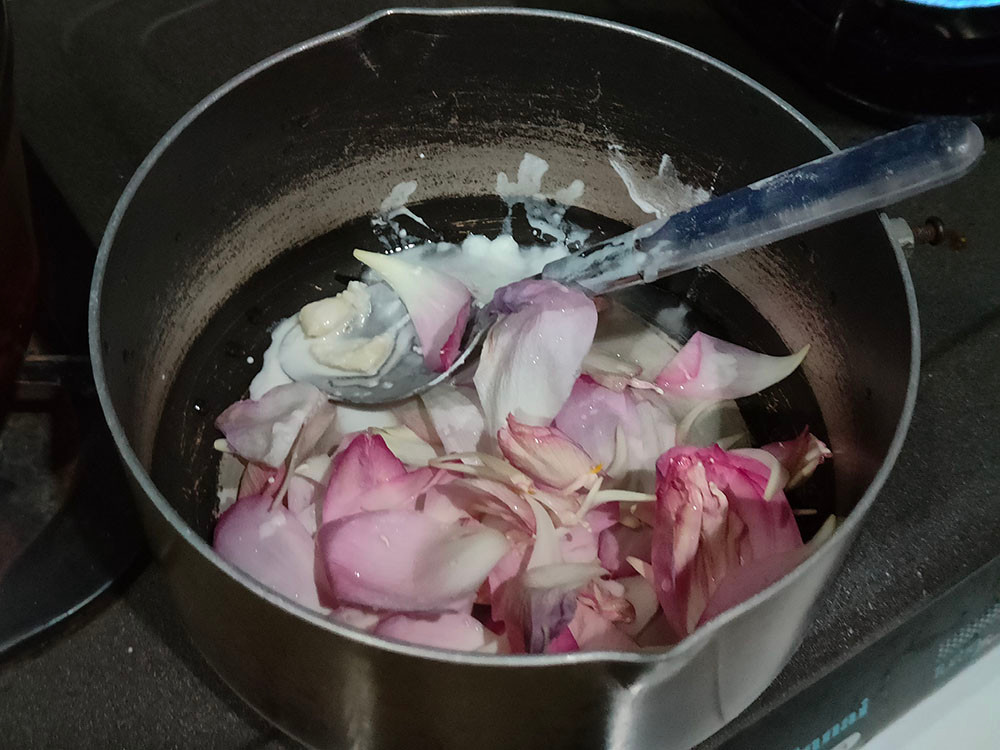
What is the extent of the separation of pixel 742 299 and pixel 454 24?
0.20 m

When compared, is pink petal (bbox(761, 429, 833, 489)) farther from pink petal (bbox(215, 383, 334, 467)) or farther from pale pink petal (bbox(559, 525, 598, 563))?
pink petal (bbox(215, 383, 334, 467))

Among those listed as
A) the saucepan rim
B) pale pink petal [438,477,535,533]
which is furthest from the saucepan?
pale pink petal [438,477,535,533]

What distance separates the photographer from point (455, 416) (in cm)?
47

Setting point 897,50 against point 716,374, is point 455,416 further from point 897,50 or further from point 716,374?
point 897,50

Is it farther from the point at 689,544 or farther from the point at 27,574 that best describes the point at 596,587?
the point at 27,574

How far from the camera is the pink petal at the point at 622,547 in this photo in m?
0.40

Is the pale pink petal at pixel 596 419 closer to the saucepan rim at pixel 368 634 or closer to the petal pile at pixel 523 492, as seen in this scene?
the petal pile at pixel 523 492

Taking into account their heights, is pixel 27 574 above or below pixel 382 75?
below

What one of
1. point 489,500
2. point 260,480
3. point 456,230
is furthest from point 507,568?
point 456,230

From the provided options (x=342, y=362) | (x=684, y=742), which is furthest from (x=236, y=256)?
(x=684, y=742)

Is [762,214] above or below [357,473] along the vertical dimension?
above

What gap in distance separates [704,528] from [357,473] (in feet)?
0.47

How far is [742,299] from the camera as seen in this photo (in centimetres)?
50

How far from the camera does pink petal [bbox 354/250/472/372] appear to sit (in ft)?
1.62
